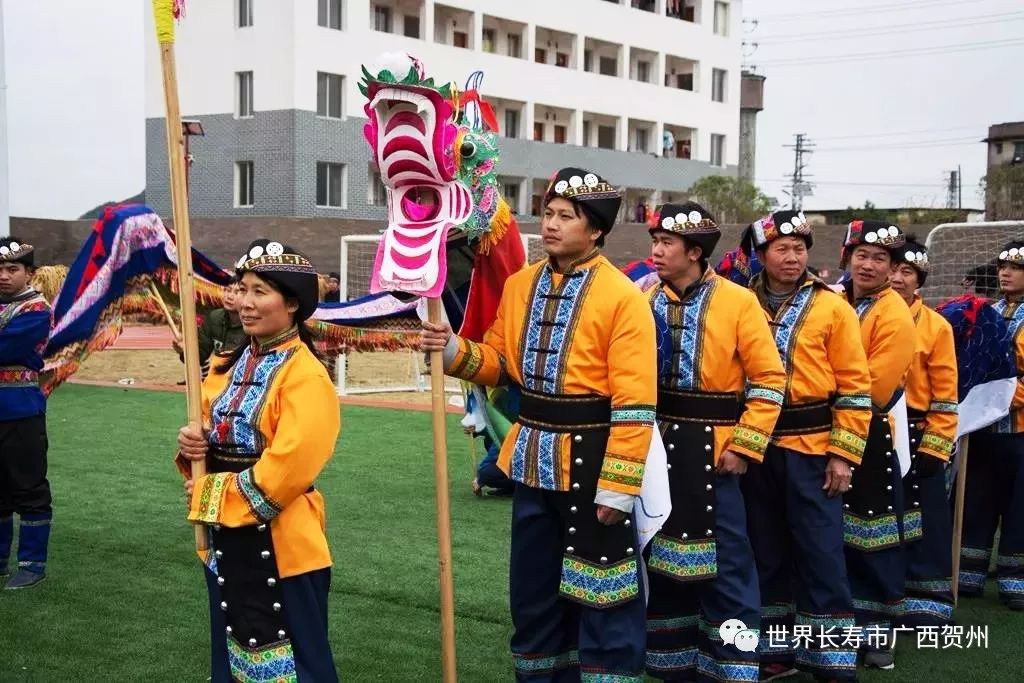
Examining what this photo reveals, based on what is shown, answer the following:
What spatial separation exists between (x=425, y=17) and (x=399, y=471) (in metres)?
25.1

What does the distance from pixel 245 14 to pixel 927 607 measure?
91.8 feet

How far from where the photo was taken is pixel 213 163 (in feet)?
104

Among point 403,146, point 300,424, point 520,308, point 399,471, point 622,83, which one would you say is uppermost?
point 622,83

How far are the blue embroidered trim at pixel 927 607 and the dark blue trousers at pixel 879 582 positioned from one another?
1.16 ft

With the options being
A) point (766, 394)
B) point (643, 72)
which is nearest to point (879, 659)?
point (766, 394)

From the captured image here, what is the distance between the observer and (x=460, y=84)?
2480 cm

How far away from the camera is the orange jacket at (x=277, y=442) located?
3459mm

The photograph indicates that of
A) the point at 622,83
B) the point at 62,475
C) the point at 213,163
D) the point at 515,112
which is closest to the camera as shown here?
the point at 62,475

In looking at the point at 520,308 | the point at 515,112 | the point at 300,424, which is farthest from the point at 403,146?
the point at 515,112

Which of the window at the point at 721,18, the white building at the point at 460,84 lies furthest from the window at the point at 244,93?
the window at the point at 721,18

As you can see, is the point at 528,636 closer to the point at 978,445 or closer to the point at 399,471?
the point at 978,445

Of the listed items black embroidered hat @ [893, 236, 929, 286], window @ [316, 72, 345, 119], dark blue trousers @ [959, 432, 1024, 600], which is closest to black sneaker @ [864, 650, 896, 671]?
dark blue trousers @ [959, 432, 1024, 600]

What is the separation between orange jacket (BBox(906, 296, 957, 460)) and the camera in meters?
5.62

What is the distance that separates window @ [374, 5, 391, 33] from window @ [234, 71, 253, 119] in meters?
3.93
